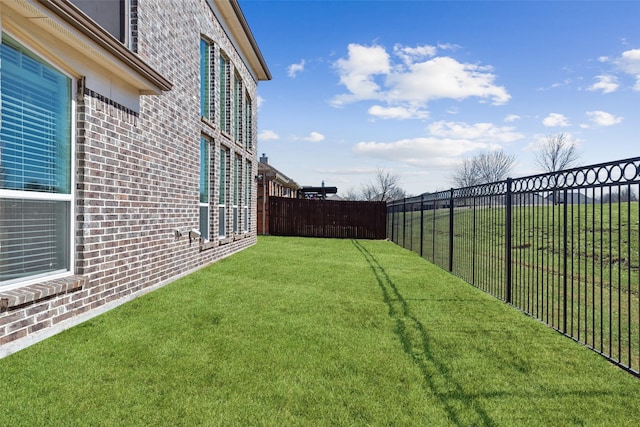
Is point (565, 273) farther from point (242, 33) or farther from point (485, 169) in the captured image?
point (485, 169)

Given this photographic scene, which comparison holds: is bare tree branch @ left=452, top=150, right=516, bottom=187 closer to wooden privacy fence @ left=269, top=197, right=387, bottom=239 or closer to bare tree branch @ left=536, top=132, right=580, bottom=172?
bare tree branch @ left=536, top=132, right=580, bottom=172

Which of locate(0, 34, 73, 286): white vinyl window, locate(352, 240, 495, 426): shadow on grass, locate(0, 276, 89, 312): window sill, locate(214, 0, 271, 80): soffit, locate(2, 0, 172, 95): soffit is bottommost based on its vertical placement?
locate(352, 240, 495, 426): shadow on grass

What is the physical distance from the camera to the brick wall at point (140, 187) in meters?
3.82

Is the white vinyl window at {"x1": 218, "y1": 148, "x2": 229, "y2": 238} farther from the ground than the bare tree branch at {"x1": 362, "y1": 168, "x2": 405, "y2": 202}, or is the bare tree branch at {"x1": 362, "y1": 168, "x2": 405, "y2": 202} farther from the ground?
the bare tree branch at {"x1": 362, "y1": 168, "x2": 405, "y2": 202}

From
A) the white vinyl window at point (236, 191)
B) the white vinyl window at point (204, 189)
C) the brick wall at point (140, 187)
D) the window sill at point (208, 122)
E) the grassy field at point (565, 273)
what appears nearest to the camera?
the grassy field at point (565, 273)

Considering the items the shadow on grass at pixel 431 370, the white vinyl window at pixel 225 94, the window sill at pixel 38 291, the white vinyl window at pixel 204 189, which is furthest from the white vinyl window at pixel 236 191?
the window sill at pixel 38 291

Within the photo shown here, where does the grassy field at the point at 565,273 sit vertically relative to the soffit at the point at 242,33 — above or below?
below

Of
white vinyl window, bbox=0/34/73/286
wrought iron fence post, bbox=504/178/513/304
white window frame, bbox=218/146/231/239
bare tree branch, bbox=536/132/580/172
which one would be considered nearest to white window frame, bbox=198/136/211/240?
white window frame, bbox=218/146/231/239

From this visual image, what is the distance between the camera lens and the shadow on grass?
232 centimetres

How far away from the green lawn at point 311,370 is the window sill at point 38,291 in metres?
0.45

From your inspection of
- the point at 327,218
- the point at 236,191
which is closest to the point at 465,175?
the point at 327,218

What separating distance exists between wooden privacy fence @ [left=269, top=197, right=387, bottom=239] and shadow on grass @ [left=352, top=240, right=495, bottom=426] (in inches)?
503

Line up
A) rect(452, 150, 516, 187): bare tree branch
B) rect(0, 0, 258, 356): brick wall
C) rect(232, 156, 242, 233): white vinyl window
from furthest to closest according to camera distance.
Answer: rect(452, 150, 516, 187): bare tree branch < rect(232, 156, 242, 233): white vinyl window < rect(0, 0, 258, 356): brick wall

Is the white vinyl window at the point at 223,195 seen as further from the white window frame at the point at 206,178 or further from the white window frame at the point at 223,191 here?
the white window frame at the point at 206,178
